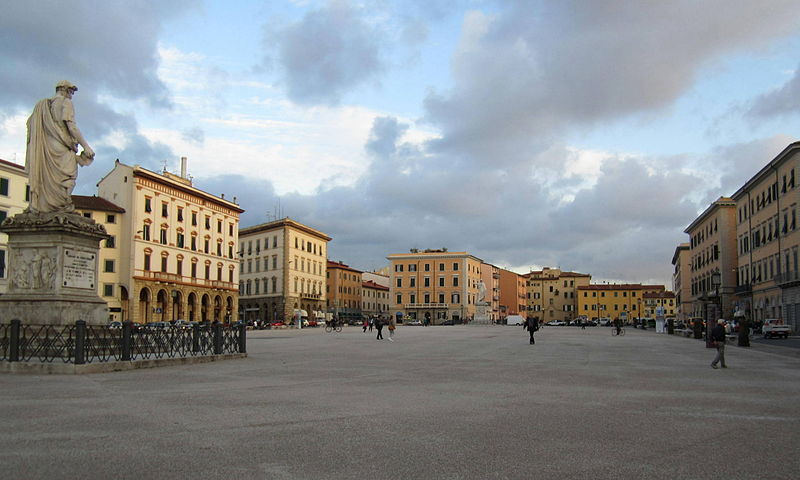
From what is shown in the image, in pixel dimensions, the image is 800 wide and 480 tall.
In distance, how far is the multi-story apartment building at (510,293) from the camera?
153750 mm

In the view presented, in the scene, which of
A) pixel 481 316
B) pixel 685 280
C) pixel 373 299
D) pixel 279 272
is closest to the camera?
pixel 279 272

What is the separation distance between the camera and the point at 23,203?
55.6 metres

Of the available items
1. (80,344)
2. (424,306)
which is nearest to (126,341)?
(80,344)

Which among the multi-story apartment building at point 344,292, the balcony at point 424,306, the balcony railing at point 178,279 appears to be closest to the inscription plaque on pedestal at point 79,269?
the balcony railing at point 178,279

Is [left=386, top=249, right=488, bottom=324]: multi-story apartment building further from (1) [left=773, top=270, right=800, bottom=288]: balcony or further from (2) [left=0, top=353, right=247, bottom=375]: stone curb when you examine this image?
(2) [left=0, top=353, right=247, bottom=375]: stone curb

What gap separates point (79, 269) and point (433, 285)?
11025 cm

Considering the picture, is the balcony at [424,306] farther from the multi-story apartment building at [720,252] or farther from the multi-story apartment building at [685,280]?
the multi-story apartment building at [720,252]

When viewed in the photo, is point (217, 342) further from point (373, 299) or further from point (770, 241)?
point (373, 299)

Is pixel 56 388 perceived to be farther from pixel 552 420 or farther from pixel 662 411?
pixel 662 411

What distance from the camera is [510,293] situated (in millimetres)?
158750

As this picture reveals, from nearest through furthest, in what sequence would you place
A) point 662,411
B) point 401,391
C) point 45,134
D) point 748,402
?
Result: point 662,411
point 748,402
point 401,391
point 45,134

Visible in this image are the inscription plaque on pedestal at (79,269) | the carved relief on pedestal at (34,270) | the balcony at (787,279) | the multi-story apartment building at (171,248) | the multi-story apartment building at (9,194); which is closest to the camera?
the carved relief on pedestal at (34,270)

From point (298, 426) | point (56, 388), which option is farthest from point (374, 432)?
point (56, 388)

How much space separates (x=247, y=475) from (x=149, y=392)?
21.7 feet
